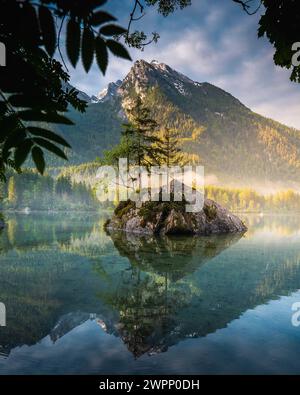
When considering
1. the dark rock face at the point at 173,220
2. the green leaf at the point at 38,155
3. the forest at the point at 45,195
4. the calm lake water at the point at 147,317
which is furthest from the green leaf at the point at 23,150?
the forest at the point at 45,195

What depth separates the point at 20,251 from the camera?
1819 centimetres

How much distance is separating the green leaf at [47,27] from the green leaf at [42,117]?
358mm

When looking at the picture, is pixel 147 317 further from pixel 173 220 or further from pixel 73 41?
pixel 173 220

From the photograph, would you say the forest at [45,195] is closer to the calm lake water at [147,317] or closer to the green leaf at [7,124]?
the calm lake water at [147,317]

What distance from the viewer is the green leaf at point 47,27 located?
1608mm

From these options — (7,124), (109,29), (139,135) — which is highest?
(139,135)

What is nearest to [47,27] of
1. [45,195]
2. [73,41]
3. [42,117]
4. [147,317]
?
[73,41]

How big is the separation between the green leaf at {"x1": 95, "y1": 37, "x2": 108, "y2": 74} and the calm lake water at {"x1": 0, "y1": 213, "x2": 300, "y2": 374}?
4.64 metres

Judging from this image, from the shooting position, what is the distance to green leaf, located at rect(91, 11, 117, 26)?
1.68 metres

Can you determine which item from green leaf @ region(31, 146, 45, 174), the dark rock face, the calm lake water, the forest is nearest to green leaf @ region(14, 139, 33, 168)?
green leaf @ region(31, 146, 45, 174)

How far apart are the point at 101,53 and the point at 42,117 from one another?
0.48 meters

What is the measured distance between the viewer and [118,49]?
1.69m

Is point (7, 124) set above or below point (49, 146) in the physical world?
above
